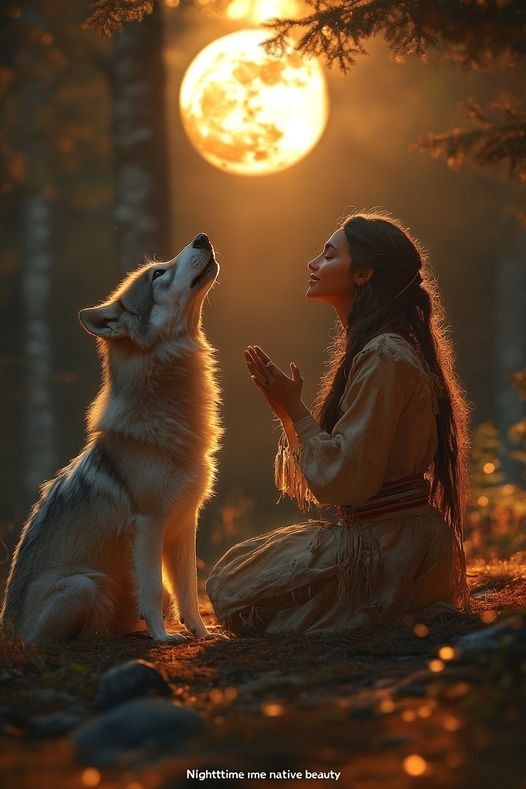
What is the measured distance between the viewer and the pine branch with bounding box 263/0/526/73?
4.95 meters

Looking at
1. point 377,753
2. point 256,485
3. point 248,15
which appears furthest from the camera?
point 256,485

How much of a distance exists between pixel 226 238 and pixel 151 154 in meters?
13.2

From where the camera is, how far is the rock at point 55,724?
3082 millimetres

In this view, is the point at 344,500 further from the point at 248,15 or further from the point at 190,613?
the point at 248,15

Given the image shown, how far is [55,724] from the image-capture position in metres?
3.12

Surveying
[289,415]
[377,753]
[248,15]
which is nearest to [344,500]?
[289,415]

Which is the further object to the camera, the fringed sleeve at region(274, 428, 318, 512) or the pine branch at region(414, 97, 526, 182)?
the pine branch at region(414, 97, 526, 182)

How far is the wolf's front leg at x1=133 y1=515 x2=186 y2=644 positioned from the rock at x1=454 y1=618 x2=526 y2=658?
1915 mm

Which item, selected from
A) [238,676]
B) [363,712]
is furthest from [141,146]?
[363,712]

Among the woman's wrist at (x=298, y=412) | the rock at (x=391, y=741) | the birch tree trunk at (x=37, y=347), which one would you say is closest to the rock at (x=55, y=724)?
the rock at (x=391, y=741)

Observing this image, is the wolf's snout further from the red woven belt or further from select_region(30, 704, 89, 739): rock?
select_region(30, 704, 89, 739): rock

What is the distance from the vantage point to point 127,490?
5047 millimetres

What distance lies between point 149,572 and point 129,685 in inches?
62.2

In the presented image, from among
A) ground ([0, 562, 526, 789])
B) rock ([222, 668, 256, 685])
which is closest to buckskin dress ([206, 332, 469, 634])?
ground ([0, 562, 526, 789])
